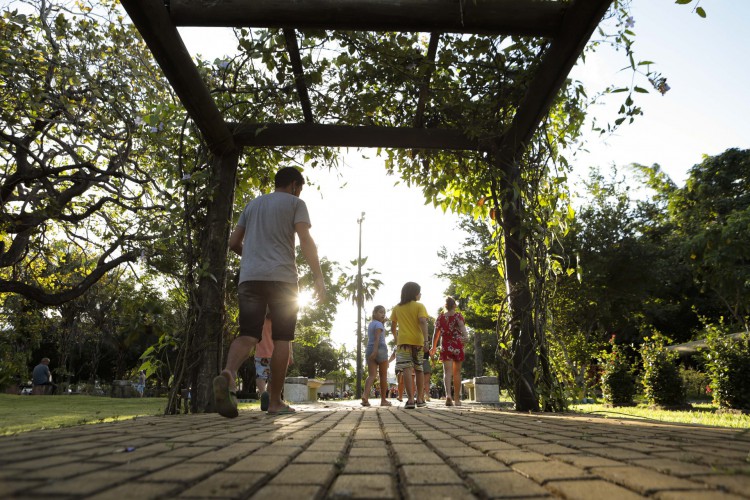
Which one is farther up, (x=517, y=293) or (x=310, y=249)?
(x=310, y=249)

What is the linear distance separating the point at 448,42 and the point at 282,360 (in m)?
3.73

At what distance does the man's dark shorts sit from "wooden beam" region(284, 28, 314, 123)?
2405 millimetres

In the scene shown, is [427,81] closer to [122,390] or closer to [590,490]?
[590,490]

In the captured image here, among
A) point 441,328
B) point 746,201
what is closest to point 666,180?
point 746,201

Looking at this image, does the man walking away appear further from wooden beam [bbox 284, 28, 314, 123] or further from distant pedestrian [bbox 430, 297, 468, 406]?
distant pedestrian [bbox 430, 297, 468, 406]

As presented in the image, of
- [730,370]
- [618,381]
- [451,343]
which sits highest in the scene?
[451,343]

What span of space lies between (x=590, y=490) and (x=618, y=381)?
12.8 metres

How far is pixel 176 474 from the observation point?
1469 millimetres

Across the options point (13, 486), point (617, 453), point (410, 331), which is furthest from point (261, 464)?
point (410, 331)

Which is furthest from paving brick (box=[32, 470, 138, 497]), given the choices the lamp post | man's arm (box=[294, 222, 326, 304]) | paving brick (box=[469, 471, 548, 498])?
the lamp post

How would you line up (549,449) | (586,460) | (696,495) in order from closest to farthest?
(696,495) → (586,460) → (549,449)

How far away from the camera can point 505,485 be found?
138 centimetres

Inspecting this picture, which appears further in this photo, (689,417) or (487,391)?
(487,391)

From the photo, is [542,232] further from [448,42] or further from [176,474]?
[176,474]
